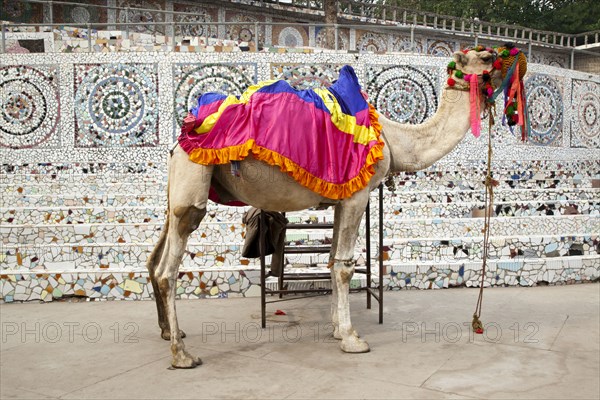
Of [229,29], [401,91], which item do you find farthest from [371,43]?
[401,91]

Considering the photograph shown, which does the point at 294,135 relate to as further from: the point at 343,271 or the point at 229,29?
the point at 229,29

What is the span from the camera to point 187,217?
380cm

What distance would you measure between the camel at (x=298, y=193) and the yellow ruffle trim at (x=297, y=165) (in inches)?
3.0

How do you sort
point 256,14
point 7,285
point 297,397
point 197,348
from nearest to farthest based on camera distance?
point 297,397 → point 197,348 → point 7,285 → point 256,14

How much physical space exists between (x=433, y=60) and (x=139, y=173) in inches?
212

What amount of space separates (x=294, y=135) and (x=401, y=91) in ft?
22.9

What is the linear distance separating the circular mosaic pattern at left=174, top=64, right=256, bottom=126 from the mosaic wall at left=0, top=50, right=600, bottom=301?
18 millimetres

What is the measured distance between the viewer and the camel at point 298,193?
3770mm

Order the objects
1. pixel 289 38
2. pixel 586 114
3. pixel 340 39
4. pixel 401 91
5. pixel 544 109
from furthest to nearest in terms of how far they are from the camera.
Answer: pixel 289 38, pixel 340 39, pixel 586 114, pixel 544 109, pixel 401 91

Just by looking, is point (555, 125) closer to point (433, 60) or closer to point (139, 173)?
point (433, 60)

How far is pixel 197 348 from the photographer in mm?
4023

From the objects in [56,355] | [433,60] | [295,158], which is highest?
[433,60]

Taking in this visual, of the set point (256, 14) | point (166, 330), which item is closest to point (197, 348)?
point (166, 330)

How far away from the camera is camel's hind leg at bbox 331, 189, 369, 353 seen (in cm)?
394
